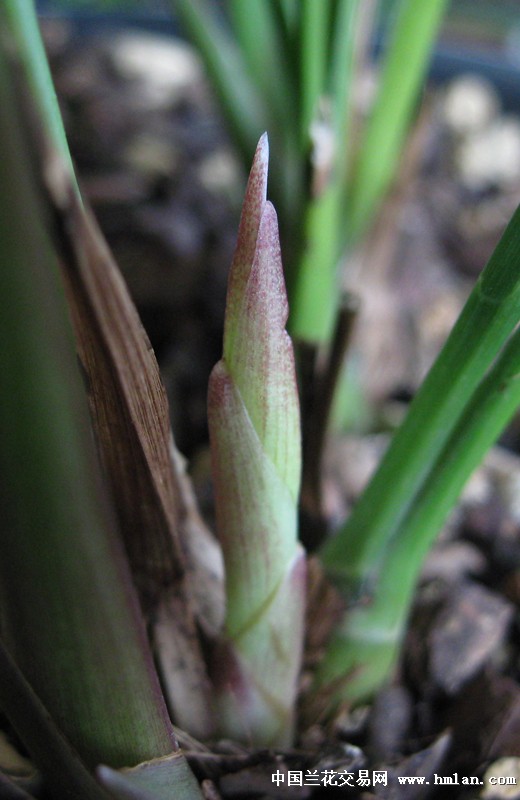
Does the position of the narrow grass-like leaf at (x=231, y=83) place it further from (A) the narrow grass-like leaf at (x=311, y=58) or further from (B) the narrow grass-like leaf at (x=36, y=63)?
(B) the narrow grass-like leaf at (x=36, y=63)

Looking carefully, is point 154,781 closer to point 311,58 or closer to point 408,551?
point 408,551

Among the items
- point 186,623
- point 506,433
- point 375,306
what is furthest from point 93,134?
point 186,623

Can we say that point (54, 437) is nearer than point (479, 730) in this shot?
Yes

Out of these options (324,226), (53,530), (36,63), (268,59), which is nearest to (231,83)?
(268,59)

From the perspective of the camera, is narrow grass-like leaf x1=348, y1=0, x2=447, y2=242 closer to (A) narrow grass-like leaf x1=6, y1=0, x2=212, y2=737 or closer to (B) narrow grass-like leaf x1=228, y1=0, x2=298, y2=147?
(B) narrow grass-like leaf x1=228, y1=0, x2=298, y2=147

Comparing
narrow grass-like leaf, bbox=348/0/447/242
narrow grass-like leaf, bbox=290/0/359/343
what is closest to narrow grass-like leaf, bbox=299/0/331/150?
narrow grass-like leaf, bbox=290/0/359/343

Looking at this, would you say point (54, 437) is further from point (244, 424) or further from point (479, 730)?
point (479, 730)
